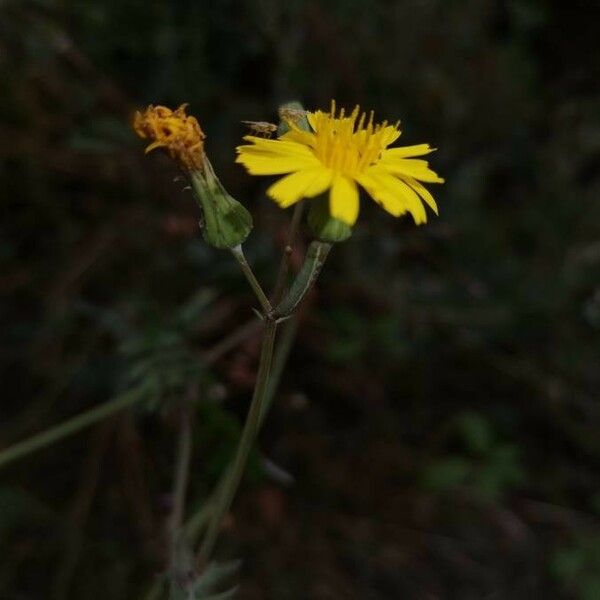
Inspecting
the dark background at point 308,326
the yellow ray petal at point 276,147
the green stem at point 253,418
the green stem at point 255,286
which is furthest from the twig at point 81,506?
the yellow ray petal at point 276,147

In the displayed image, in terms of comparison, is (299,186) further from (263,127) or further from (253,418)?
(253,418)

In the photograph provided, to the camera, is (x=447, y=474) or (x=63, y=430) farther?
(x=447, y=474)

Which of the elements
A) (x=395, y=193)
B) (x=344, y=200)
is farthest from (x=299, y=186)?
(x=395, y=193)

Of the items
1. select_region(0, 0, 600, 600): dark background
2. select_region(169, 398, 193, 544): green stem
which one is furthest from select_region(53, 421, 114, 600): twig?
select_region(169, 398, 193, 544): green stem

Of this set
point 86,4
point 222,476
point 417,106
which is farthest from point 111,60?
point 222,476

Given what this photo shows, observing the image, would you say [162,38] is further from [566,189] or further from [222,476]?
[566,189]
